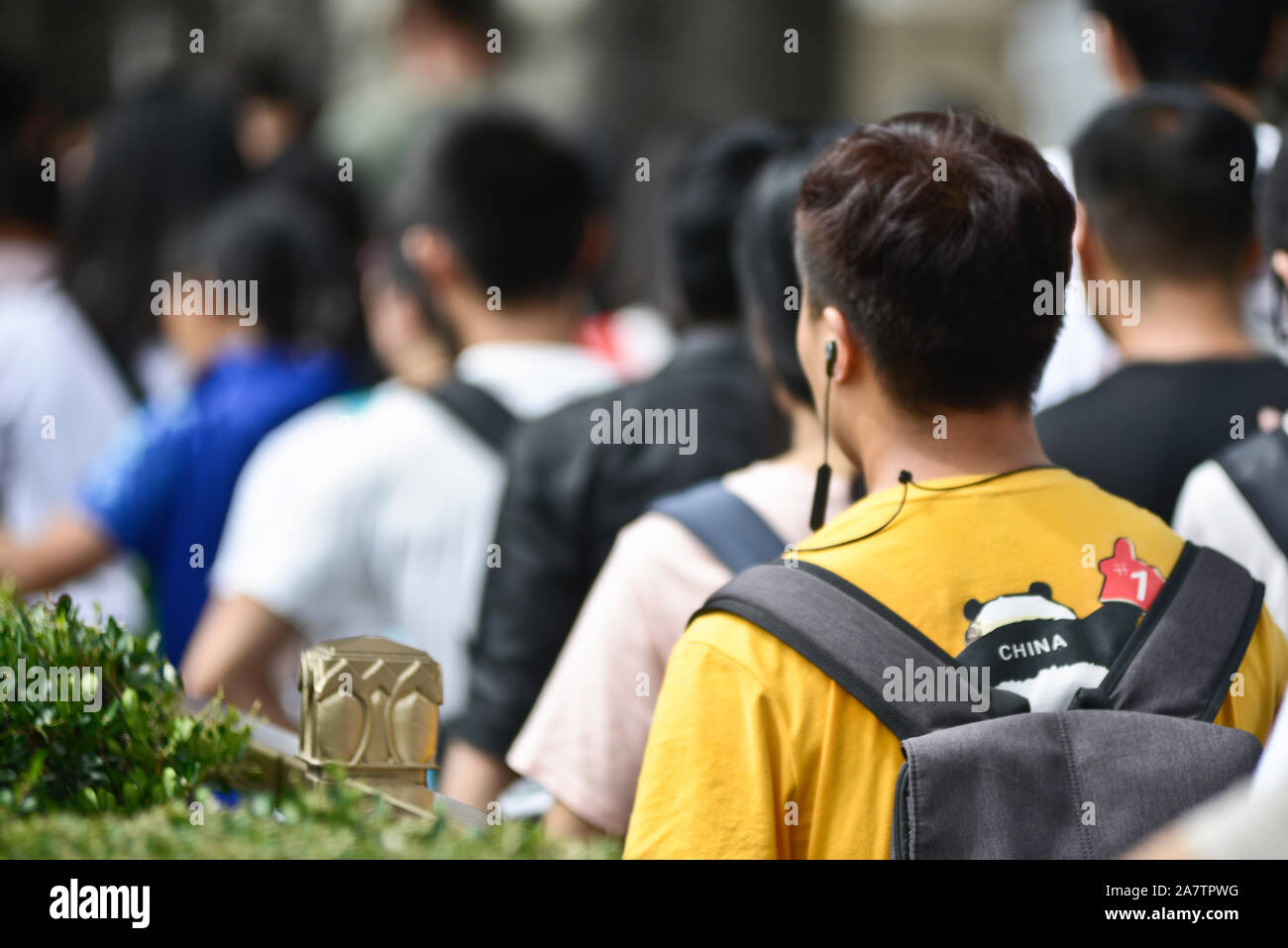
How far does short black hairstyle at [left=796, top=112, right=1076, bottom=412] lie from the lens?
2.02m

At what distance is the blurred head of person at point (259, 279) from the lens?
4859 mm

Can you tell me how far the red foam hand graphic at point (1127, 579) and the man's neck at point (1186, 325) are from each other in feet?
3.58

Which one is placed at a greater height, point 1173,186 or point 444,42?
point 444,42

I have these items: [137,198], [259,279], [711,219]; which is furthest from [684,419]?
[137,198]

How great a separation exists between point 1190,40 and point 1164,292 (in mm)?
1145

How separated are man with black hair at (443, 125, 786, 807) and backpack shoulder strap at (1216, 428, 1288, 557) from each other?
2.67ft

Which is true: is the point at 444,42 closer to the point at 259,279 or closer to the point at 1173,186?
the point at 259,279

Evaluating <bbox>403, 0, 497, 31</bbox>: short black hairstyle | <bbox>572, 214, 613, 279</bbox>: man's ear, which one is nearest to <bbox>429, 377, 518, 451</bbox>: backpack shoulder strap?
<bbox>572, 214, 613, 279</bbox>: man's ear

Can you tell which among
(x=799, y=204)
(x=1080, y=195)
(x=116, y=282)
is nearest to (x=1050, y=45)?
(x=116, y=282)

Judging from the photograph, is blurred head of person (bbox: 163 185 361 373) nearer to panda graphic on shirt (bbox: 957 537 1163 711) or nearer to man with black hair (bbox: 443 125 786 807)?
man with black hair (bbox: 443 125 786 807)

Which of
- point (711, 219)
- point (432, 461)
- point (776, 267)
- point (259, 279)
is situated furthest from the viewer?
point (259, 279)

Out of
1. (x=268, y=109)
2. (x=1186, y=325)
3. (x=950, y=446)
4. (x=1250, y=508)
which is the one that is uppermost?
(x=268, y=109)

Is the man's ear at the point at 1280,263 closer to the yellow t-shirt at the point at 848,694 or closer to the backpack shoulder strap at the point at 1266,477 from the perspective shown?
the backpack shoulder strap at the point at 1266,477

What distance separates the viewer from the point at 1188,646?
77.7 inches
